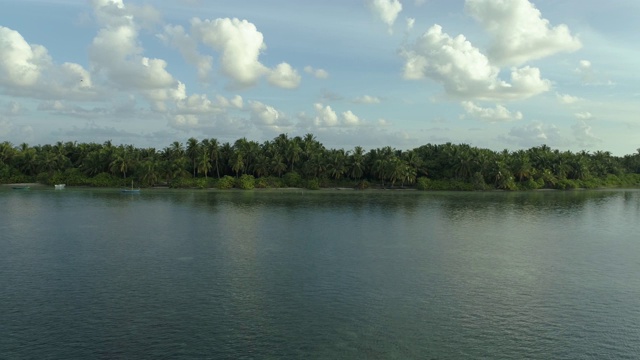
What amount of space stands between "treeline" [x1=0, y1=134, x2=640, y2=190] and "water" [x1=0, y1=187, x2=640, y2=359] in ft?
271

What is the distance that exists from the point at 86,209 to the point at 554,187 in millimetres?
161670

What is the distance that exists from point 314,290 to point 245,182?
124029 millimetres

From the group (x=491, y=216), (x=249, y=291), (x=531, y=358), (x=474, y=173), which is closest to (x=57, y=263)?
(x=249, y=291)

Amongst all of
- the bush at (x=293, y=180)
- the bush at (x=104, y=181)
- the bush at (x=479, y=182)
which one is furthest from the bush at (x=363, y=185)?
the bush at (x=104, y=181)

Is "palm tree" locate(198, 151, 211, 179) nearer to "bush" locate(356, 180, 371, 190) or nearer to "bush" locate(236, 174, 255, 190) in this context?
"bush" locate(236, 174, 255, 190)

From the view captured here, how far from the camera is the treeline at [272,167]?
6403 inches

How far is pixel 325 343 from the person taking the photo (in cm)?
2927

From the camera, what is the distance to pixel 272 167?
16562cm

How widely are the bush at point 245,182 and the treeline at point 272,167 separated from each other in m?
0.35

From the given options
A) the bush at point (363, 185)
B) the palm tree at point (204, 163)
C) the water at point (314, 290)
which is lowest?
the water at point (314, 290)

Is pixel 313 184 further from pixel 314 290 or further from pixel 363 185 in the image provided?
pixel 314 290

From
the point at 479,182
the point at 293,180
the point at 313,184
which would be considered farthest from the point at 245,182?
the point at 479,182

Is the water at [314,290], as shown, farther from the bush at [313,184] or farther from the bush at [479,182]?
the bush at [313,184]

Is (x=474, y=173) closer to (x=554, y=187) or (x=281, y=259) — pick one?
(x=554, y=187)
